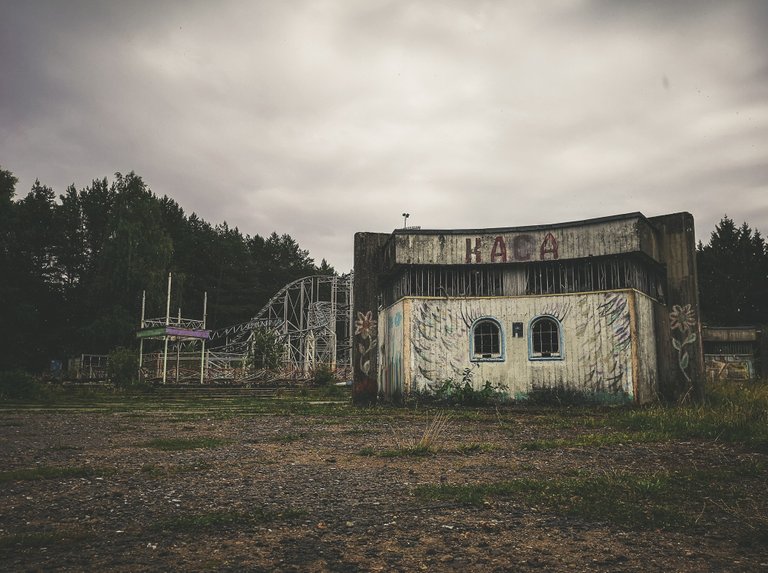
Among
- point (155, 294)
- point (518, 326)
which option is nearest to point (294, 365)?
point (155, 294)

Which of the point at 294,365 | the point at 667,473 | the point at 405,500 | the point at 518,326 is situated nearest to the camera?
the point at 405,500

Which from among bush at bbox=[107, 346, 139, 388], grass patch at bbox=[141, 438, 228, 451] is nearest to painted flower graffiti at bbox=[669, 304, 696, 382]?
grass patch at bbox=[141, 438, 228, 451]

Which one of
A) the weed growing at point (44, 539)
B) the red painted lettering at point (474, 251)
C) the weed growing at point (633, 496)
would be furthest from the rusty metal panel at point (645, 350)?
the weed growing at point (44, 539)

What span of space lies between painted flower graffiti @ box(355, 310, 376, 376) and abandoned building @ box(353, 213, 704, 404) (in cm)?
3

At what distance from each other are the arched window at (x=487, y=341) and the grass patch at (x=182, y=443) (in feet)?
33.3

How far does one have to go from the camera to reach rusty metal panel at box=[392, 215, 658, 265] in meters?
17.2

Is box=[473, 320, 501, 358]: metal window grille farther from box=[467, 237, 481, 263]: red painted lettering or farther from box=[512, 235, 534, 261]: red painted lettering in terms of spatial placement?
box=[512, 235, 534, 261]: red painted lettering

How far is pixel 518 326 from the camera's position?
1812 cm

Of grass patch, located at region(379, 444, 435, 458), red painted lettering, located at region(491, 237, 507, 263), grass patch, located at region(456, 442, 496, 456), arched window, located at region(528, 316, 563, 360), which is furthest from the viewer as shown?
red painted lettering, located at region(491, 237, 507, 263)

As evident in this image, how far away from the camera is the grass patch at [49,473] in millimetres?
6605

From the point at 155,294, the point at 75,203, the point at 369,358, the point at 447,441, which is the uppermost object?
the point at 75,203

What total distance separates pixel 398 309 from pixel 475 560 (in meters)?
15.4

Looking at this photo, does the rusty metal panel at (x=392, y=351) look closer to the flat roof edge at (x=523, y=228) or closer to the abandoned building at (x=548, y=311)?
the abandoned building at (x=548, y=311)

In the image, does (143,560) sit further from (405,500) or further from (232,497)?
(405,500)
